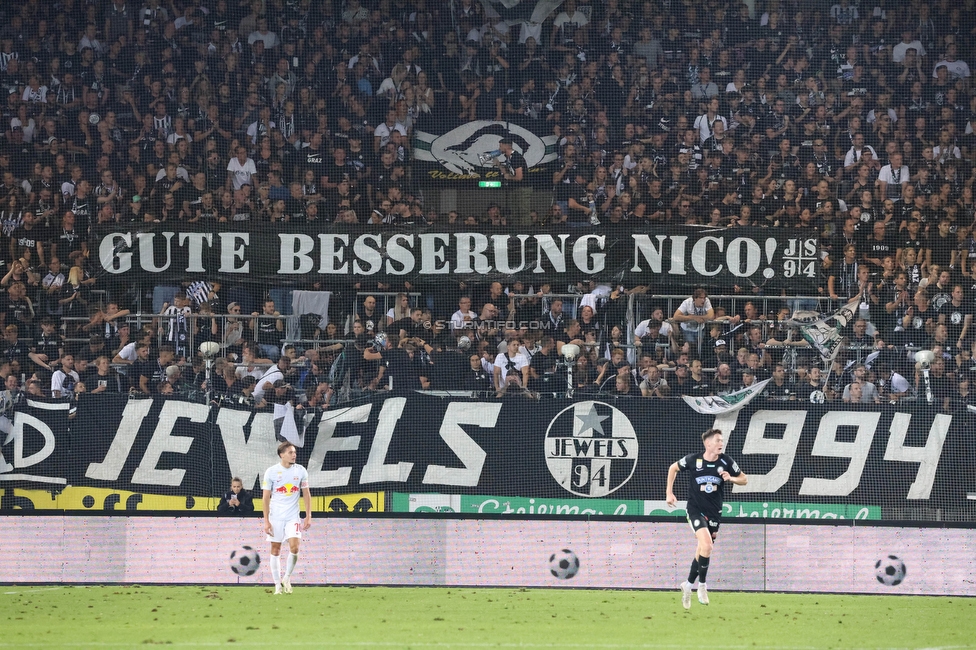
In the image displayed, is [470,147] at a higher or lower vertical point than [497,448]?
higher

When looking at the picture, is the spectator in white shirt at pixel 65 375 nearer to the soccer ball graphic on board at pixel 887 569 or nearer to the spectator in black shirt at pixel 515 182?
the spectator in black shirt at pixel 515 182

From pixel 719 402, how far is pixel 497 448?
275cm

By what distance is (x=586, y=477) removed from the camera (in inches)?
575

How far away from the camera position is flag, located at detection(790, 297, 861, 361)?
1571 cm

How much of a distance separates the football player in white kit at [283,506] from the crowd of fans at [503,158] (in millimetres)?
2657

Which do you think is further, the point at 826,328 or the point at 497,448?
the point at 826,328

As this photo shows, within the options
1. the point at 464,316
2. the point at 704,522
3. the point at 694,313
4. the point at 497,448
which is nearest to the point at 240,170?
the point at 464,316

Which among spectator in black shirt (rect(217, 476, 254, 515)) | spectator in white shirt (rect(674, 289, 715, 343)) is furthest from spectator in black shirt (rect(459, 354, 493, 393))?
spectator in black shirt (rect(217, 476, 254, 515))

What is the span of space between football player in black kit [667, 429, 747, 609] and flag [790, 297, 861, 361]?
14.1 feet

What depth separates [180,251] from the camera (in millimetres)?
16031

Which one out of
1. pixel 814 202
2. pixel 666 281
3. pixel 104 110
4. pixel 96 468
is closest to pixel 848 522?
pixel 666 281

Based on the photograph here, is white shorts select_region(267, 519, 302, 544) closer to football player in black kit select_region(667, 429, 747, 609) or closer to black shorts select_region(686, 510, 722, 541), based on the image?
football player in black kit select_region(667, 429, 747, 609)

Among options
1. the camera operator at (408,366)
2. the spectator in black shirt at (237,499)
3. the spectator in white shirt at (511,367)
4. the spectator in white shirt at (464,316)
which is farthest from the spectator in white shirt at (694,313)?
the spectator in black shirt at (237,499)

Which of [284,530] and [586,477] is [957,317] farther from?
[284,530]
